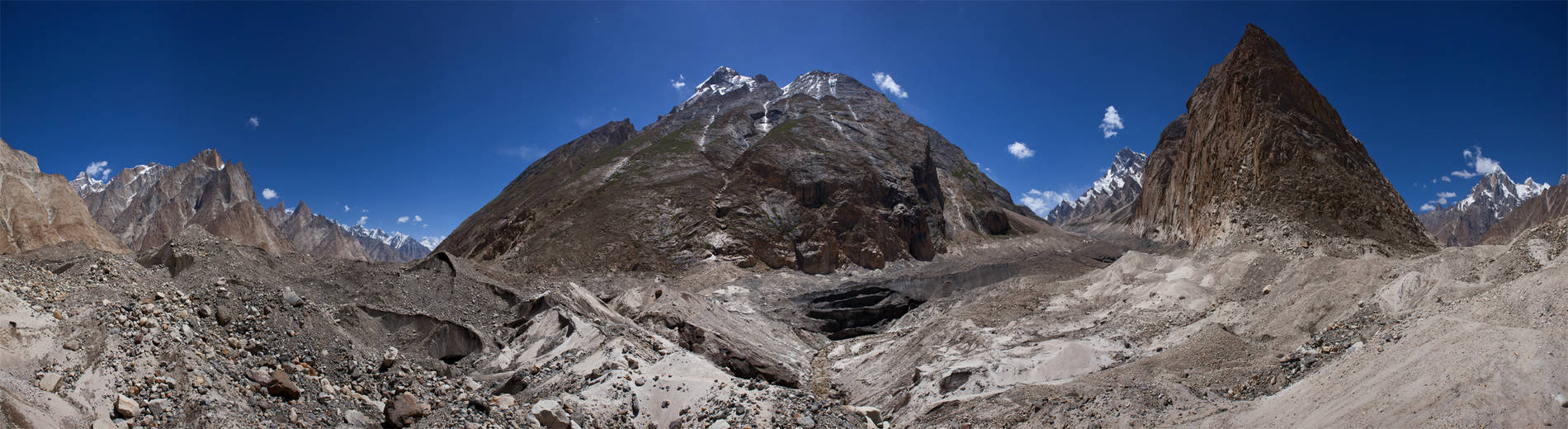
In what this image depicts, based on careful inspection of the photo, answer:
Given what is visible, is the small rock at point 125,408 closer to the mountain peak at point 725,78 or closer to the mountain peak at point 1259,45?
the mountain peak at point 1259,45

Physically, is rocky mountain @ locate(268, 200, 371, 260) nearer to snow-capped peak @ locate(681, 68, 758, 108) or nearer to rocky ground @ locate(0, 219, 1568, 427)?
snow-capped peak @ locate(681, 68, 758, 108)

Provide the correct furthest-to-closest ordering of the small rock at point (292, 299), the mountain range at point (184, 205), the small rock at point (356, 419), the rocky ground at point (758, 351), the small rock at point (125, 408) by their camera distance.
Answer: the mountain range at point (184, 205), the small rock at point (292, 299), the small rock at point (356, 419), the rocky ground at point (758, 351), the small rock at point (125, 408)

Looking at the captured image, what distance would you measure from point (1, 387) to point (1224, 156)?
158 ft

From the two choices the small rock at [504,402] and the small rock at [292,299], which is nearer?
the small rock at [504,402]

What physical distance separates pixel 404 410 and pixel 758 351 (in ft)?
45.2

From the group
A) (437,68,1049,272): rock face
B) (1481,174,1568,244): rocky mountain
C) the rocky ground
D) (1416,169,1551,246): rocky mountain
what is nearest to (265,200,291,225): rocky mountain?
(437,68,1049,272): rock face

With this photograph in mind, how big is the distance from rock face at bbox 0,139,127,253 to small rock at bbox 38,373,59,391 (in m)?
45.5

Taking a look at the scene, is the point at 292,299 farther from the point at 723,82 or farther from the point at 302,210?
the point at 302,210

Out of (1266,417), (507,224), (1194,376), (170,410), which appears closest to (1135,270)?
(1194,376)

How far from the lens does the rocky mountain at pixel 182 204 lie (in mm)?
92938

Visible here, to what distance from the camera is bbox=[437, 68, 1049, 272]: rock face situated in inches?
2074

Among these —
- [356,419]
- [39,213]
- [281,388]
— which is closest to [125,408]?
[281,388]

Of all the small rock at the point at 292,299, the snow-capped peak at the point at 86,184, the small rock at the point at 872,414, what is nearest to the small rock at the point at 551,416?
the small rock at the point at 292,299

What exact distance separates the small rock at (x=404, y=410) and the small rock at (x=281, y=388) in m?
1.18
